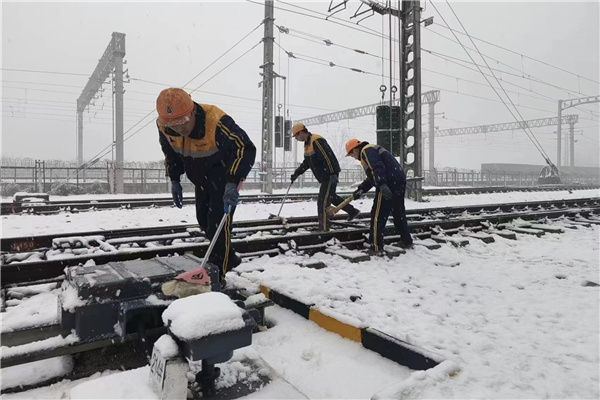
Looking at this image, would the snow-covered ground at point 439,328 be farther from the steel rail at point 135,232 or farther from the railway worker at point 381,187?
the steel rail at point 135,232

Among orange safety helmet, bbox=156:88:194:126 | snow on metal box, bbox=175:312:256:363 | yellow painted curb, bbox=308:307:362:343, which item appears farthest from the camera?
orange safety helmet, bbox=156:88:194:126

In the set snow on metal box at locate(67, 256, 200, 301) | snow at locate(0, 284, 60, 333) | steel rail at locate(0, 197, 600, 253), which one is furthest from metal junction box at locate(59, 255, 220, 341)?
steel rail at locate(0, 197, 600, 253)

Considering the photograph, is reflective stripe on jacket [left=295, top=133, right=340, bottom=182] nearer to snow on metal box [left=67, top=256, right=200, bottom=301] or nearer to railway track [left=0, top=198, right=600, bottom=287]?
railway track [left=0, top=198, right=600, bottom=287]

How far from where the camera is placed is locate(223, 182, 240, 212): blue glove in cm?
345

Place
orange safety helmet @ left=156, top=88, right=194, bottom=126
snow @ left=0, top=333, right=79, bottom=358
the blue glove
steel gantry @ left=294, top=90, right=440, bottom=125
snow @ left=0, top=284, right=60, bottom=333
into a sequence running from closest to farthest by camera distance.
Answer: snow @ left=0, top=333, right=79, bottom=358 < snow @ left=0, top=284, right=60, bottom=333 < orange safety helmet @ left=156, top=88, right=194, bottom=126 < the blue glove < steel gantry @ left=294, top=90, right=440, bottom=125

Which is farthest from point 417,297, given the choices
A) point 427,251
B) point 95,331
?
point 95,331

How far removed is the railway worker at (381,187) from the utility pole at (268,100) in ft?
38.3

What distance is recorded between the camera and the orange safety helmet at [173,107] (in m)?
3.24

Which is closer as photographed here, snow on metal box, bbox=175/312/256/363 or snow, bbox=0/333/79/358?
snow on metal box, bbox=175/312/256/363

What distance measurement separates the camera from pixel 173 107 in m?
3.24

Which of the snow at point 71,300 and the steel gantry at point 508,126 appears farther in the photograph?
the steel gantry at point 508,126

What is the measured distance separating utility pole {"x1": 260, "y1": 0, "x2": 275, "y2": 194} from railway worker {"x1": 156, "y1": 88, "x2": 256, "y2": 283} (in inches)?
536

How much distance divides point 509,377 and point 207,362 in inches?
66.7

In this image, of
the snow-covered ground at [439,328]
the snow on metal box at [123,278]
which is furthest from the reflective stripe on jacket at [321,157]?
the snow on metal box at [123,278]
